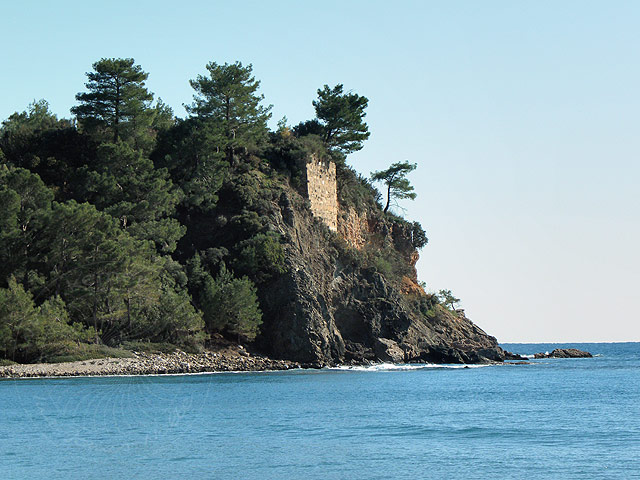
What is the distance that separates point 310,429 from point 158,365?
2579 centimetres

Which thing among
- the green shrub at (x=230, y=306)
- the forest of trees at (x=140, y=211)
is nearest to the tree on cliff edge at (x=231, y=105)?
the forest of trees at (x=140, y=211)

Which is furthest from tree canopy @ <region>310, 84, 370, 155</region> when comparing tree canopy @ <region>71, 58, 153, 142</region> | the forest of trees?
tree canopy @ <region>71, 58, 153, 142</region>

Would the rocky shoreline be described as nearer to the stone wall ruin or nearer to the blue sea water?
the blue sea water

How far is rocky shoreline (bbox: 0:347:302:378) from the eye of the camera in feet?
158

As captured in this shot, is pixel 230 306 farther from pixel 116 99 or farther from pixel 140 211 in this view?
pixel 116 99

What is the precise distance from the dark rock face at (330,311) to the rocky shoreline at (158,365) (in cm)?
250

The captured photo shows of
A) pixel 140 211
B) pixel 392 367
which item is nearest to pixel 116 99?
pixel 140 211

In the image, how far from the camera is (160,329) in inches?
2306

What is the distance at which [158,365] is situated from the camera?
53.8 meters

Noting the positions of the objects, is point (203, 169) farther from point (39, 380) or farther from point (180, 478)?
point (180, 478)

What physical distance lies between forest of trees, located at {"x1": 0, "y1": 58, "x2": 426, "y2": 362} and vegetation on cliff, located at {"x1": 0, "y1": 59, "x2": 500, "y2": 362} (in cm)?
11

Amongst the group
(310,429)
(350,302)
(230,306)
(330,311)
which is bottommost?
(310,429)

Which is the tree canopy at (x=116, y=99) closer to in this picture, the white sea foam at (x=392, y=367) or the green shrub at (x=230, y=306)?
the green shrub at (x=230, y=306)

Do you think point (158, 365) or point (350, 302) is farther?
point (350, 302)
